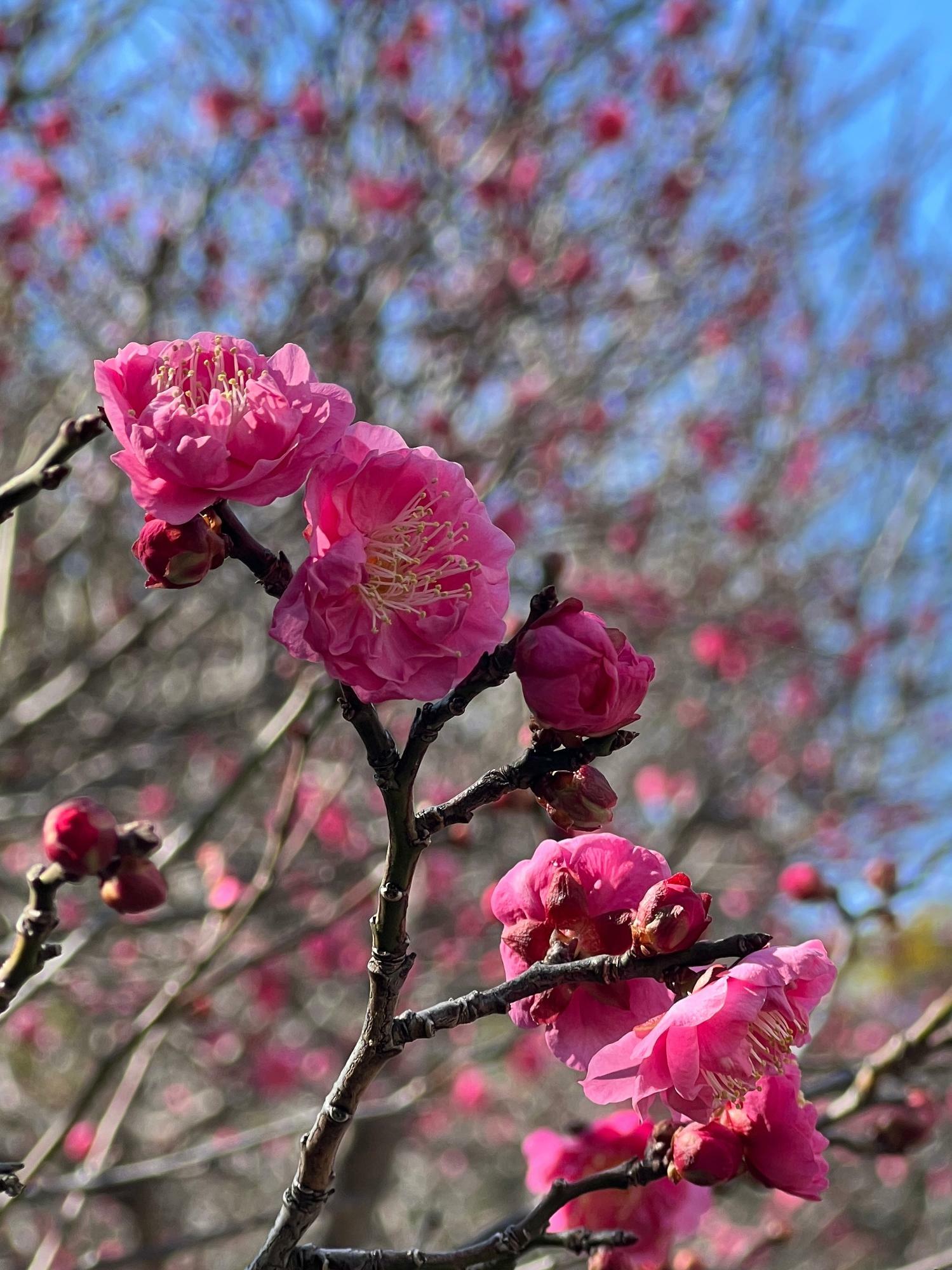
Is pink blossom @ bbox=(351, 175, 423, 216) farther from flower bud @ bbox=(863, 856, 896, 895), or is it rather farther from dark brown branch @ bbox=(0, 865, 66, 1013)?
dark brown branch @ bbox=(0, 865, 66, 1013)

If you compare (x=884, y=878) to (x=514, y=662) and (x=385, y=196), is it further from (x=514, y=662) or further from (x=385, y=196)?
(x=385, y=196)

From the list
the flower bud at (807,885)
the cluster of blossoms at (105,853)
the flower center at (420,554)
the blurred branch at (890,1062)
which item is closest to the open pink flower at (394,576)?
the flower center at (420,554)

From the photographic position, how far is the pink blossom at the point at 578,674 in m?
0.95

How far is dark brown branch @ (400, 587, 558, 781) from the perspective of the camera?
0.93 meters

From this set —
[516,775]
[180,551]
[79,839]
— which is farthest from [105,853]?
[516,775]

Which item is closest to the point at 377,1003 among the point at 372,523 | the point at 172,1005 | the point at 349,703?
the point at 349,703

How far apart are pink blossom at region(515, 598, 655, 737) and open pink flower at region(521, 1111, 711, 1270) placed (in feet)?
2.18

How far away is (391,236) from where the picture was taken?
4.30m

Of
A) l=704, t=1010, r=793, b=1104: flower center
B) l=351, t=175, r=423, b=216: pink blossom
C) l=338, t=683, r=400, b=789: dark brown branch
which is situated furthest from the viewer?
l=351, t=175, r=423, b=216: pink blossom

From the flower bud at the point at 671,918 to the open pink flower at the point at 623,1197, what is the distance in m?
0.53

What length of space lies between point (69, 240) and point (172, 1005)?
3.84 metres

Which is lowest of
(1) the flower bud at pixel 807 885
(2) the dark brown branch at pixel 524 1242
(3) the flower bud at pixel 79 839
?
(2) the dark brown branch at pixel 524 1242

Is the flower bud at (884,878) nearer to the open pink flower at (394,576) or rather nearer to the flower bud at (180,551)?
the open pink flower at (394,576)

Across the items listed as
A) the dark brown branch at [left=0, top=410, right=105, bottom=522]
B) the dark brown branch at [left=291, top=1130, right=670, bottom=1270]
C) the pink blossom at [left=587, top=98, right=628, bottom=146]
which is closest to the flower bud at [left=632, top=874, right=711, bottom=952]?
the dark brown branch at [left=291, top=1130, right=670, bottom=1270]
